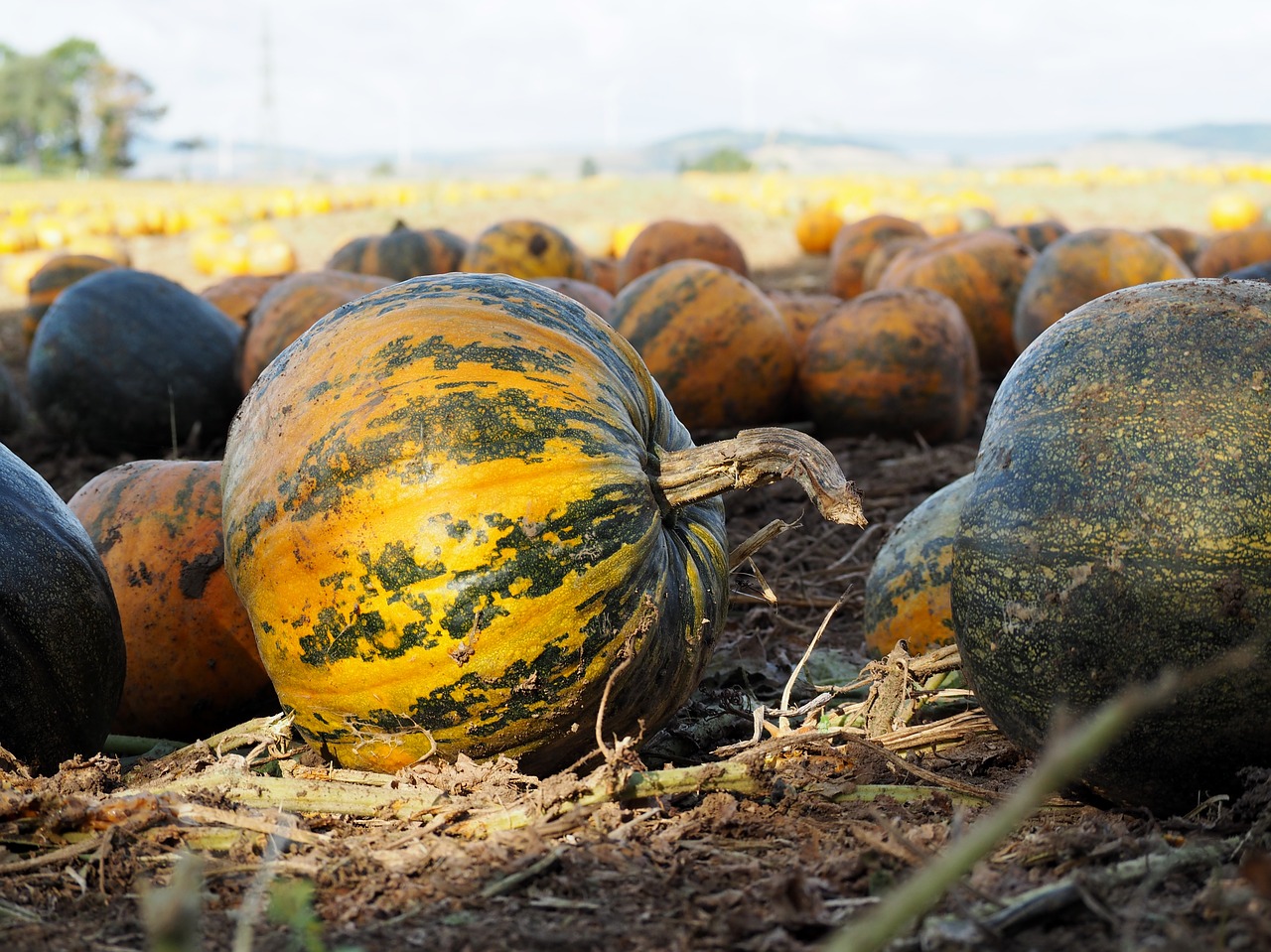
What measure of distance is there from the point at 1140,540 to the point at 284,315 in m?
5.61

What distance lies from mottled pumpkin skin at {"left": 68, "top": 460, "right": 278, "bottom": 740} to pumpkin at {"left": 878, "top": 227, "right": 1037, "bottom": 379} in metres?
6.22

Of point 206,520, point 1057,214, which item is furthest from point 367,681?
point 1057,214

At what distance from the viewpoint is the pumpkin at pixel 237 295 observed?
890 cm

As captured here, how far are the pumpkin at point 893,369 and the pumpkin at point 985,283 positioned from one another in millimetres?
1506

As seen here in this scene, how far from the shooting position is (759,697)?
12.0 feet

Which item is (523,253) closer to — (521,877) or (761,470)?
(761,470)

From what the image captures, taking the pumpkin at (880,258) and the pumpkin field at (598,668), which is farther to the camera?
the pumpkin at (880,258)

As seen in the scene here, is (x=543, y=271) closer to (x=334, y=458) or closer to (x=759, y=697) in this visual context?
(x=759, y=697)

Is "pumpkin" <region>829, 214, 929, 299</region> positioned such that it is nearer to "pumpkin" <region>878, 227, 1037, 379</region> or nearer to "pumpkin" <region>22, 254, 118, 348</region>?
"pumpkin" <region>878, 227, 1037, 379</region>

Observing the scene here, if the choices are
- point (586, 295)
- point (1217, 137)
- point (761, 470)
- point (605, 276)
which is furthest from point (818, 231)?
point (1217, 137)

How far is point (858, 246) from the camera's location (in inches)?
497

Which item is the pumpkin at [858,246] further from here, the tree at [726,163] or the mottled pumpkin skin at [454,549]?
the tree at [726,163]

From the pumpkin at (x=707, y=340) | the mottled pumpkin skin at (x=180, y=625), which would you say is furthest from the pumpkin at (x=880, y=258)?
the mottled pumpkin skin at (x=180, y=625)

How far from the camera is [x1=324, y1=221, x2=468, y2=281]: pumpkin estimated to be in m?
10.0
